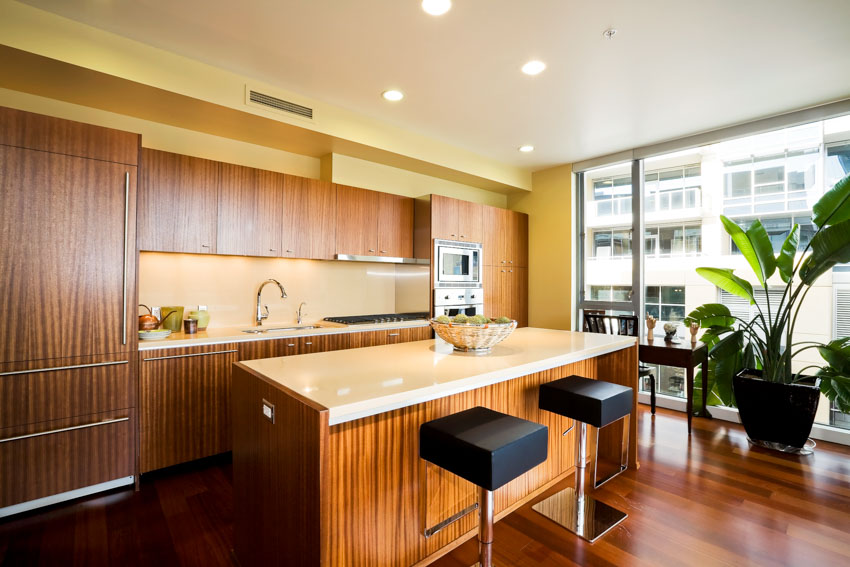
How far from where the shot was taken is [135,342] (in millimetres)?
2443

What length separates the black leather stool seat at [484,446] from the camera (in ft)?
4.31

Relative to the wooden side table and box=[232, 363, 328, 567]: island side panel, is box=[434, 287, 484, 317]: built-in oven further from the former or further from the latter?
box=[232, 363, 328, 567]: island side panel

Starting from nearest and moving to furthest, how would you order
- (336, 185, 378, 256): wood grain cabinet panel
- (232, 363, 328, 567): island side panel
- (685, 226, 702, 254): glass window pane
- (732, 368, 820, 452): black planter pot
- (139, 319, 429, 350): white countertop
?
(232, 363, 328, 567): island side panel → (139, 319, 429, 350): white countertop → (732, 368, 820, 452): black planter pot → (336, 185, 378, 256): wood grain cabinet panel → (685, 226, 702, 254): glass window pane

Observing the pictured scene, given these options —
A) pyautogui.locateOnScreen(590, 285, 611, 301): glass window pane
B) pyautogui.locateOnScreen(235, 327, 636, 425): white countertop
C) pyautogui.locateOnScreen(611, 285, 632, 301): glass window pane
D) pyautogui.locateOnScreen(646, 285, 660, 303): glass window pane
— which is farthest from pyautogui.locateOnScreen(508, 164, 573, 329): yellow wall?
pyautogui.locateOnScreen(235, 327, 636, 425): white countertop

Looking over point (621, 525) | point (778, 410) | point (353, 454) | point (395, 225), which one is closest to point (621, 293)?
point (778, 410)

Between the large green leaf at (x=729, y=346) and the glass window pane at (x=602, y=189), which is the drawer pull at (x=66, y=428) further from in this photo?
the glass window pane at (x=602, y=189)

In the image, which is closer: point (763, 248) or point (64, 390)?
point (64, 390)

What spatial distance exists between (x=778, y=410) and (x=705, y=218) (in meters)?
1.86

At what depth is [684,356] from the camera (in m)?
3.33

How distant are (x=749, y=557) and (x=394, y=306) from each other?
3.40 meters

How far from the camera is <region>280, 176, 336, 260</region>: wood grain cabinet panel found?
3.41 metres

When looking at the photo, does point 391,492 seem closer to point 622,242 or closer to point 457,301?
point 457,301

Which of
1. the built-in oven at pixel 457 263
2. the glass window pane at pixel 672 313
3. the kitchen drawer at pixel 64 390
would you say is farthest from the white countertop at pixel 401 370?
the glass window pane at pixel 672 313

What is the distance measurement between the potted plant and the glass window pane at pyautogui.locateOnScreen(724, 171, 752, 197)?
726 mm
